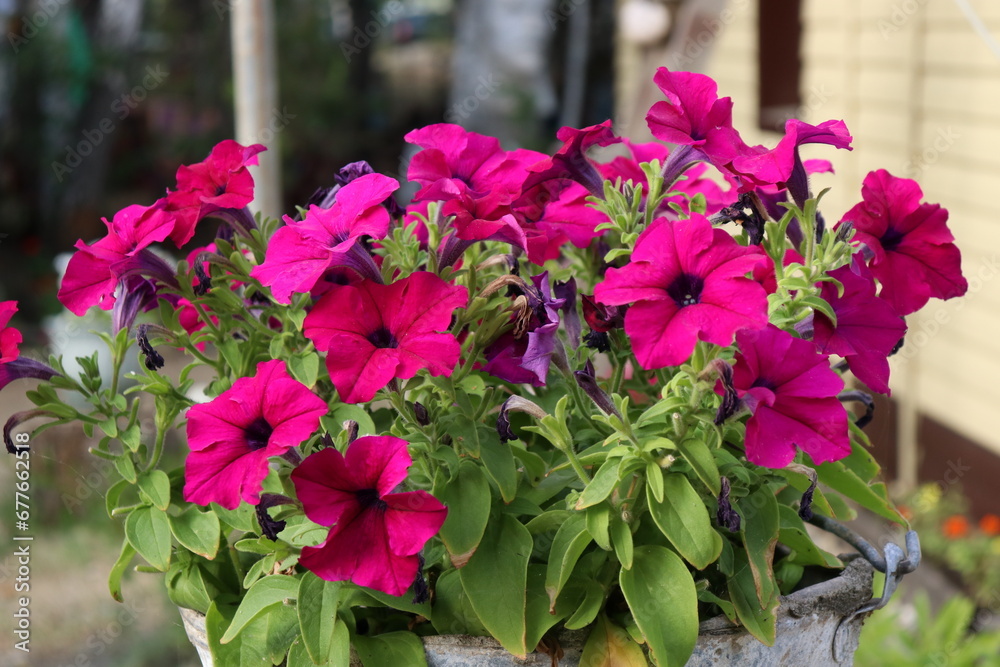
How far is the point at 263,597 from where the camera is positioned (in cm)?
83

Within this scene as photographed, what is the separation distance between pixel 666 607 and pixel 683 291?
0.24 metres

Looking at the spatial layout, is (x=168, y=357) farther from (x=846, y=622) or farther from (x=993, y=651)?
(x=846, y=622)

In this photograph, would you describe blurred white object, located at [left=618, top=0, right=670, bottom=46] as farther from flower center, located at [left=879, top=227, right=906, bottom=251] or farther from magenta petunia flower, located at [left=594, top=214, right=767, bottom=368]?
magenta petunia flower, located at [left=594, top=214, right=767, bottom=368]

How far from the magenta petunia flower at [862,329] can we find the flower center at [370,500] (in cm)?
35

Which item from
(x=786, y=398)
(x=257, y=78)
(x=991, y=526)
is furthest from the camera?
(x=991, y=526)

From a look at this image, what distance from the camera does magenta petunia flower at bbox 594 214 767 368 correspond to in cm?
70

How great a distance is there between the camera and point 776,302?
2.55 ft

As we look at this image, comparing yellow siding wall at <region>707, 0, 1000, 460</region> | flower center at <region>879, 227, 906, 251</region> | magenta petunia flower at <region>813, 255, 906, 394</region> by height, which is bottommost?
yellow siding wall at <region>707, 0, 1000, 460</region>

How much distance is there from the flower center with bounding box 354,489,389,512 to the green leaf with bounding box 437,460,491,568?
58 millimetres

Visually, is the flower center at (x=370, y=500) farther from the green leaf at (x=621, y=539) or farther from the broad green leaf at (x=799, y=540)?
the broad green leaf at (x=799, y=540)

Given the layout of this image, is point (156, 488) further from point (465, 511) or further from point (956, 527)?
point (956, 527)

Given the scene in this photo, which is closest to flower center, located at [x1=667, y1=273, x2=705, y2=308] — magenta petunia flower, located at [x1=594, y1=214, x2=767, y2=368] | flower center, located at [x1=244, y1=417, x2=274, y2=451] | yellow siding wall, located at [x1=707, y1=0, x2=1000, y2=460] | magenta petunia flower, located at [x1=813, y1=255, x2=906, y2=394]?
magenta petunia flower, located at [x1=594, y1=214, x2=767, y2=368]

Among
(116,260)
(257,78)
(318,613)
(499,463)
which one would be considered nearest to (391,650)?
(318,613)

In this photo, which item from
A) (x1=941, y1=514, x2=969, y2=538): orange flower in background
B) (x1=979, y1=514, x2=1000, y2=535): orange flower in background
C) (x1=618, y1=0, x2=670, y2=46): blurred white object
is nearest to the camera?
(x1=979, y1=514, x2=1000, y2=535): orange flower in background
